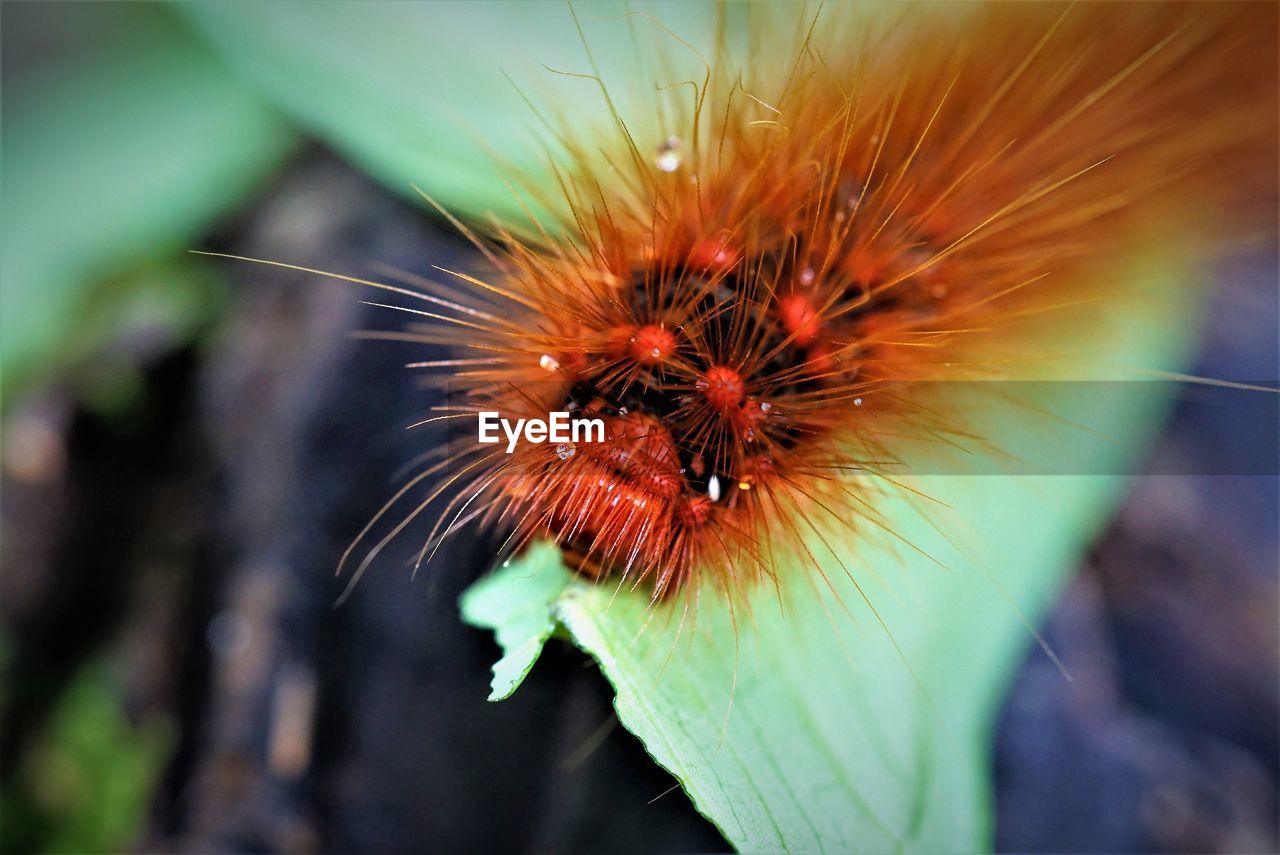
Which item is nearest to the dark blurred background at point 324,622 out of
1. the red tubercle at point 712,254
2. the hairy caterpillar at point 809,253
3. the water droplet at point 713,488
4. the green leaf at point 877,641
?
the green leaf at point 877,641

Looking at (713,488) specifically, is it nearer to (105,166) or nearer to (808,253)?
(808,253)

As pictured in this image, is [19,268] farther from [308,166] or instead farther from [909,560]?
[909,560]

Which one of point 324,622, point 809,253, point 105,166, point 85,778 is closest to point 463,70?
point 809,253

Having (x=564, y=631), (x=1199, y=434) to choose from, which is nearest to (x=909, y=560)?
(x=564, y=631)

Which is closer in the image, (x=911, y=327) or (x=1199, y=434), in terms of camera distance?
(x=911, y=327)

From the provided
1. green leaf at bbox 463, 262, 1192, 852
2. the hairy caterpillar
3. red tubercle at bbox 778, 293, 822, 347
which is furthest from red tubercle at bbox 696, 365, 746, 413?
green leaf at bbox 463, 262, 1192, 852

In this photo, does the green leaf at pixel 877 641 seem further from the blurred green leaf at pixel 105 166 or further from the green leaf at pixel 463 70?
the blurred green leaf at pixel 105 166
